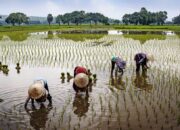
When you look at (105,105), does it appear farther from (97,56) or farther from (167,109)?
(97,56)

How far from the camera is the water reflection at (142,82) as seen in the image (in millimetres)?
12306

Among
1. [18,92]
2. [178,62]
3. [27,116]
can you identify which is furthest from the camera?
[178,62]

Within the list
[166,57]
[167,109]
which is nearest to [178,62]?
[166,57]

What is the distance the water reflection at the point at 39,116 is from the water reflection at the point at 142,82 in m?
4.08

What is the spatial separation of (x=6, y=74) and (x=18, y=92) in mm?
3935

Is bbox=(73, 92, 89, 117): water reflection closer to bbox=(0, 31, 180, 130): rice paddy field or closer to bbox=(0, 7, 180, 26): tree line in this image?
bbox=(0, 31, 180, 130): rice paddy field

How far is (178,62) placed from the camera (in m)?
18.1

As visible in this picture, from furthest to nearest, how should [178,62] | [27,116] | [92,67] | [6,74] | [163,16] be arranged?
[163,16], [178,62], [92,67], [6,74], [27,116]

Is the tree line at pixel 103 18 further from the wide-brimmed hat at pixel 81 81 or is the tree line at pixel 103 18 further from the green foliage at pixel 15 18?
the wide-brimmed hat at pixel 81 81

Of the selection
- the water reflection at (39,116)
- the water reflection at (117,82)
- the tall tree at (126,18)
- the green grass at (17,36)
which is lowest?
the water reflection at (39,116)

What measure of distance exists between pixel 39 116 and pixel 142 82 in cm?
547

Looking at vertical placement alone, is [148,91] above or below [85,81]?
below

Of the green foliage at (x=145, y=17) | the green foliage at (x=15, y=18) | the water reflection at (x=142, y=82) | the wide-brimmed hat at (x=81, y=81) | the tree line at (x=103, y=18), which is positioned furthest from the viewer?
the green foliage at (x=15, y=18)

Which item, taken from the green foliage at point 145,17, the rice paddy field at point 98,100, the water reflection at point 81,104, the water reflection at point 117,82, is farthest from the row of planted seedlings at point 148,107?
the green foliage at point 145,17
